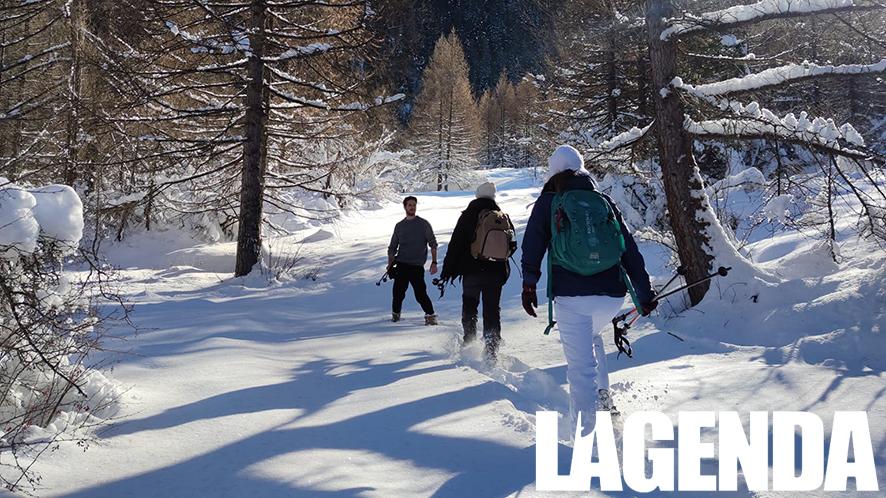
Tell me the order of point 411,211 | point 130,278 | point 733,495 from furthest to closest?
point 130,278
point 411,211
point 733,495

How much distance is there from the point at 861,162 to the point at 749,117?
1.24 meters

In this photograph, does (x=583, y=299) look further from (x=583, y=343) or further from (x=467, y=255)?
(x=467, y=255)

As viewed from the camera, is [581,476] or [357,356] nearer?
[581,476]

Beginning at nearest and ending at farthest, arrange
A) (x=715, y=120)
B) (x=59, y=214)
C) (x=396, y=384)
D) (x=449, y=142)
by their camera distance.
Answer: (x=59, y=214), (x=396, y=384), (x=715, y=120), (x=449, y=142)

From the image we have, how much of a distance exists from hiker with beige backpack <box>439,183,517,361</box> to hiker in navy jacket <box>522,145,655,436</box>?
7.32 feet

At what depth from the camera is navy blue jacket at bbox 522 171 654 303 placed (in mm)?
4121

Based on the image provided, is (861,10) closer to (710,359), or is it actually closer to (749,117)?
(749,117)

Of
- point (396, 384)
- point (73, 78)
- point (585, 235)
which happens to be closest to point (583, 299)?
point (585, 235)

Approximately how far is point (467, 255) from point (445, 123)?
150 feet

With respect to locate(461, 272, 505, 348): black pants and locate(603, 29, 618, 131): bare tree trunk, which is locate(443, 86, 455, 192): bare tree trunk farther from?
locate(461, 272, 505, 348): black pants

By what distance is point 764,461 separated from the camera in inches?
146

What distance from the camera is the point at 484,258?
667 cm

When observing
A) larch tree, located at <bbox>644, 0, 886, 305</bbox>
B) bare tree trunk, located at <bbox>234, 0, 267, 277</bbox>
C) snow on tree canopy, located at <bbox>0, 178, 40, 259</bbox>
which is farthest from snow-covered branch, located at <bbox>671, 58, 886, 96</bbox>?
bare tree trunk, located at <bbox>234, 0, 267, 277</bbox>

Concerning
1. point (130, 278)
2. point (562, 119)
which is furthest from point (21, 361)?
point (562, 119)
